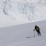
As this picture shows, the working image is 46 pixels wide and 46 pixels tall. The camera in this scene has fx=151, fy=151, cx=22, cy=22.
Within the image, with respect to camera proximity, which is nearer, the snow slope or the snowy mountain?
the snow slope

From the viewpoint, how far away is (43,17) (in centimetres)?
1947

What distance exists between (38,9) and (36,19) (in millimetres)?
1682

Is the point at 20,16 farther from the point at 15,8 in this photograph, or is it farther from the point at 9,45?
the point at 9,45

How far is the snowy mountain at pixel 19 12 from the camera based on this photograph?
18131mm

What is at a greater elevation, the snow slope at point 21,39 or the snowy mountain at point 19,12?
the snowy mountain at point 19,12

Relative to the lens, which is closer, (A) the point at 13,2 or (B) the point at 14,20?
(B) the point at 14,20

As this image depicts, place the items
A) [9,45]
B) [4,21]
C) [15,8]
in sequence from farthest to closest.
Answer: [15,8] → [4,21] → [9,45]

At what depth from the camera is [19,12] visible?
19.2 metres

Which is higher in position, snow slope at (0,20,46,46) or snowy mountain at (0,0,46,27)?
snowy mountain at (0,0,46,27)

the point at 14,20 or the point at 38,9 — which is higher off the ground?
the point at 38,9

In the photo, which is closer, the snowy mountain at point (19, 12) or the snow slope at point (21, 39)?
the snow slope at point (21, 39)

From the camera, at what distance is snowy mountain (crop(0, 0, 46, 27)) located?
18.1 metres

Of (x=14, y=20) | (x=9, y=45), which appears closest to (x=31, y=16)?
(x=14, y=20)

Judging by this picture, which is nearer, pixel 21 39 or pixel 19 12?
pixel 21 39
